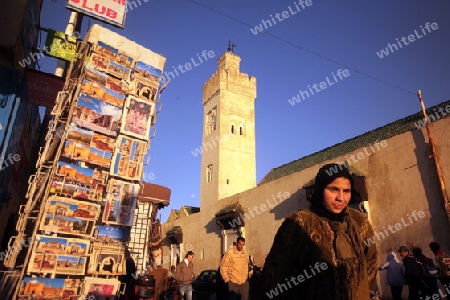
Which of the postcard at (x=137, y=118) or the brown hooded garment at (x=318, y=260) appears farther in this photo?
the postcard at (x=137, y=118)

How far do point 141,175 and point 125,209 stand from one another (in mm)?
968

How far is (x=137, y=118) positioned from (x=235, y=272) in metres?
4.76

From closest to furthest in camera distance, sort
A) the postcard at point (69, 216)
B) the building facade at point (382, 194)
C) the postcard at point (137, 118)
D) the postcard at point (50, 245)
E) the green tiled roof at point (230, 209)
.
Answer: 1. the postcard at point (50, 245)
2. the postcard at point (69, 216)
3. the postcard at point (137, 118)
4. the building facade at point (382, 194)
5. the green tiled roof at point (230, 209)

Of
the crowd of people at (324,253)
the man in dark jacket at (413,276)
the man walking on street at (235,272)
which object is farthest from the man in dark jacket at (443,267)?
the crowd of people at (324,253)

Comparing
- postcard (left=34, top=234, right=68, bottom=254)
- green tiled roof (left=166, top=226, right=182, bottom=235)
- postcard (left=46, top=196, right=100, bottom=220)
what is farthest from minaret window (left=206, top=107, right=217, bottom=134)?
postcard (left=34, top=234, right=68, bottom=254)

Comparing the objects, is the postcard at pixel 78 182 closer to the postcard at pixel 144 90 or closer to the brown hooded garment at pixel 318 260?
the postcard at pixel 144 90

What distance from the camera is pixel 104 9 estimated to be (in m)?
9.38

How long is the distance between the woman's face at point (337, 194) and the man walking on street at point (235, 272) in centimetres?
499

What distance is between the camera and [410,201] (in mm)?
11391

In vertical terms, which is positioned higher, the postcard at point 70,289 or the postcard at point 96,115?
the postcard at point 96,115

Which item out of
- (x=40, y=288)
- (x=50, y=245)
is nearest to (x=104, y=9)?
(x=50, y=245)

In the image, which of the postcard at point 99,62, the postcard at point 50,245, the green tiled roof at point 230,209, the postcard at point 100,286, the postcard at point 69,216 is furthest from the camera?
the green tiled roof at point 230,209

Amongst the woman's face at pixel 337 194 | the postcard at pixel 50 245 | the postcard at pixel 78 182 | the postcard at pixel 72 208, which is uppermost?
the postcard at pixel 78 182

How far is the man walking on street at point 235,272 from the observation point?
675cm
